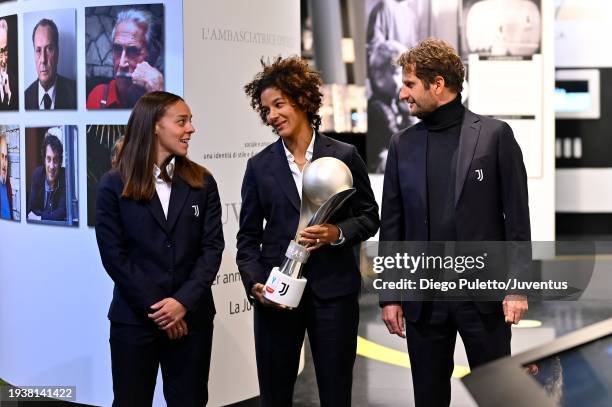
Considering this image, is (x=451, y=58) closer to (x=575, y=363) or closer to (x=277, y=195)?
(x=277, y=195)

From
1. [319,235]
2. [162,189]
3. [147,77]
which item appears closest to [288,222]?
[319,235]

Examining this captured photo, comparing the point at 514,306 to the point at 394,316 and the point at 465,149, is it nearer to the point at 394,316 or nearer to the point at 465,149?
the point at 394,316

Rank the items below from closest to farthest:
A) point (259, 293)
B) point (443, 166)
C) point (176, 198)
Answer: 1. point (443, 166)
2. point (259, 293)
3. point (176, 198)

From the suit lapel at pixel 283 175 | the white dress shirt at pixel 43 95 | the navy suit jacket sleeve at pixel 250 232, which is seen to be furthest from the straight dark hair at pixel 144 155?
the white dress shirt at pixel 43 95

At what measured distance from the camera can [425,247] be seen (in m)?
3.19

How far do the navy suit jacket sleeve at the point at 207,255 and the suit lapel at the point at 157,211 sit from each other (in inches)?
8.2

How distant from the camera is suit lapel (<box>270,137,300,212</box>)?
11.4ft

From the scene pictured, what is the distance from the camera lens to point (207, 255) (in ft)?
12.3

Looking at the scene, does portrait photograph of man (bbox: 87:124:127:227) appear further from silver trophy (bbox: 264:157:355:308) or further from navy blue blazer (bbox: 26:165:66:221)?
silver trophy (bbox: 264:157:355:308)

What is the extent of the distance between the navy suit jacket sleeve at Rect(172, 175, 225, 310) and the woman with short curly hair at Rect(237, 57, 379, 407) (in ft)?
0.70

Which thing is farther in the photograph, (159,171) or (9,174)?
(9,174)

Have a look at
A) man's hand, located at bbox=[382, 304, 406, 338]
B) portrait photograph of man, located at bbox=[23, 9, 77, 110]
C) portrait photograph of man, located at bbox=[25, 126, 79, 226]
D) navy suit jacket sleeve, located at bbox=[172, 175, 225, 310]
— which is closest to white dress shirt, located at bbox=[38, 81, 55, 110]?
portrait photograph of man, located at bbox=[23, 9, 77, 110]

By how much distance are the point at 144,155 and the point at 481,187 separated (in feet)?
4.30

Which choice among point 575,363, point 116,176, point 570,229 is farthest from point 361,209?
point 570,229
